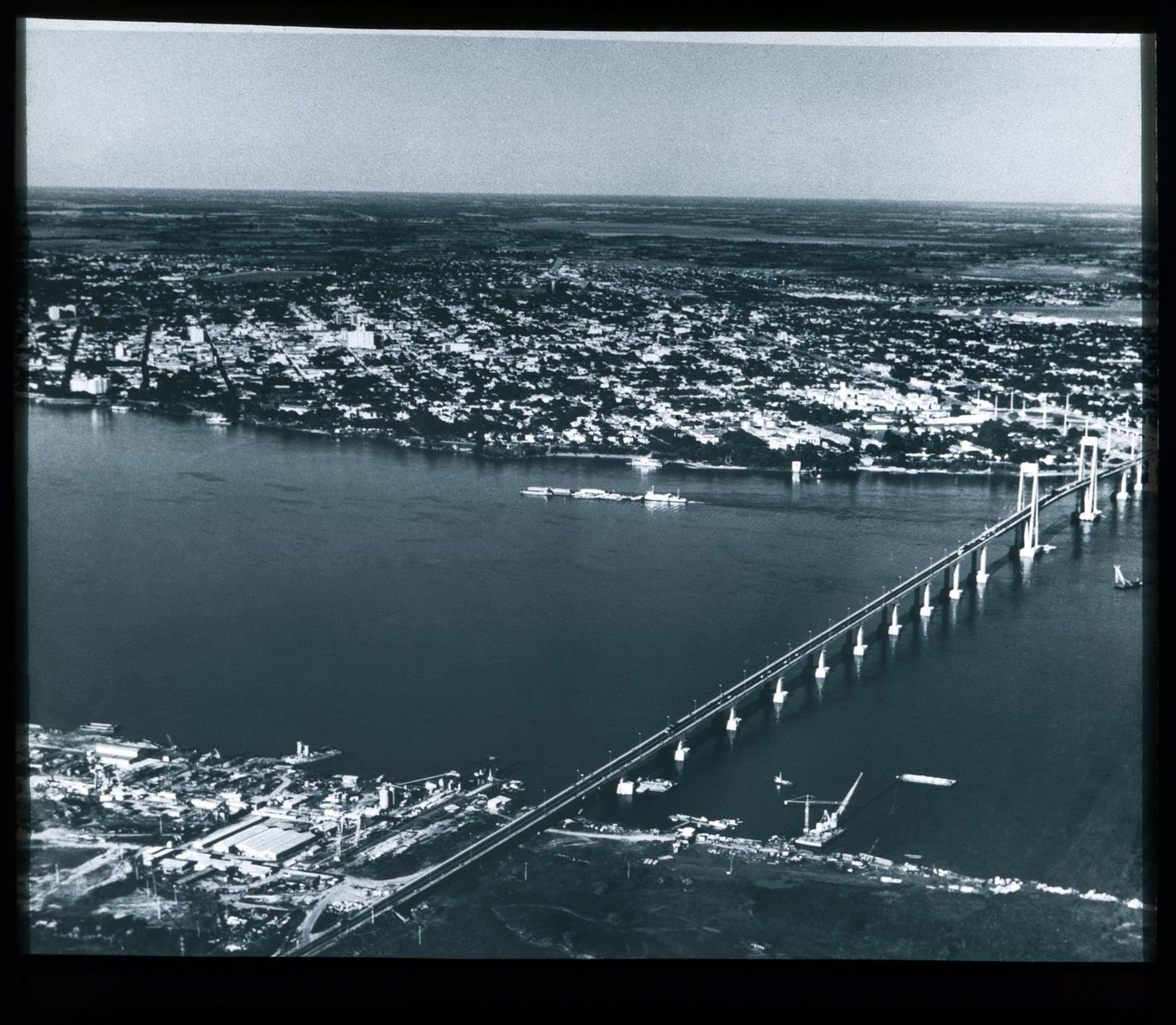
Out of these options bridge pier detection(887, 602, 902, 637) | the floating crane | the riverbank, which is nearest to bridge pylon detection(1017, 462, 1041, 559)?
bridge pier detection(887, 602, 902, 637)

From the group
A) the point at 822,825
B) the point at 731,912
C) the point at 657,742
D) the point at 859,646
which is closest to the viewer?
the point at 731,912

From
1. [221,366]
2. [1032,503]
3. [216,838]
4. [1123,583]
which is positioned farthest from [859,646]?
[221,366]

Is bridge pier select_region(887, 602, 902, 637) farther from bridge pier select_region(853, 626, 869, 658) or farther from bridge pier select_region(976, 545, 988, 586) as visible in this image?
bridge pier select_region(976, 545, 988, 586)

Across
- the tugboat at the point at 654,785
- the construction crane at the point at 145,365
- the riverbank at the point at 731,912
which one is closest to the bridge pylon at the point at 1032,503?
the riverbank at the point at 731,912

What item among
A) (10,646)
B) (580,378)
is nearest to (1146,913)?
(10,646)

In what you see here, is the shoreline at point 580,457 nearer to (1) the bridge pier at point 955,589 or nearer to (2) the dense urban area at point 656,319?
(2) the dense urban area at point 656,319

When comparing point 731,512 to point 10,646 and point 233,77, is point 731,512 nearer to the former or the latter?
point 233,77

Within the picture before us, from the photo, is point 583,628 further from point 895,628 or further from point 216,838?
point 216,838
